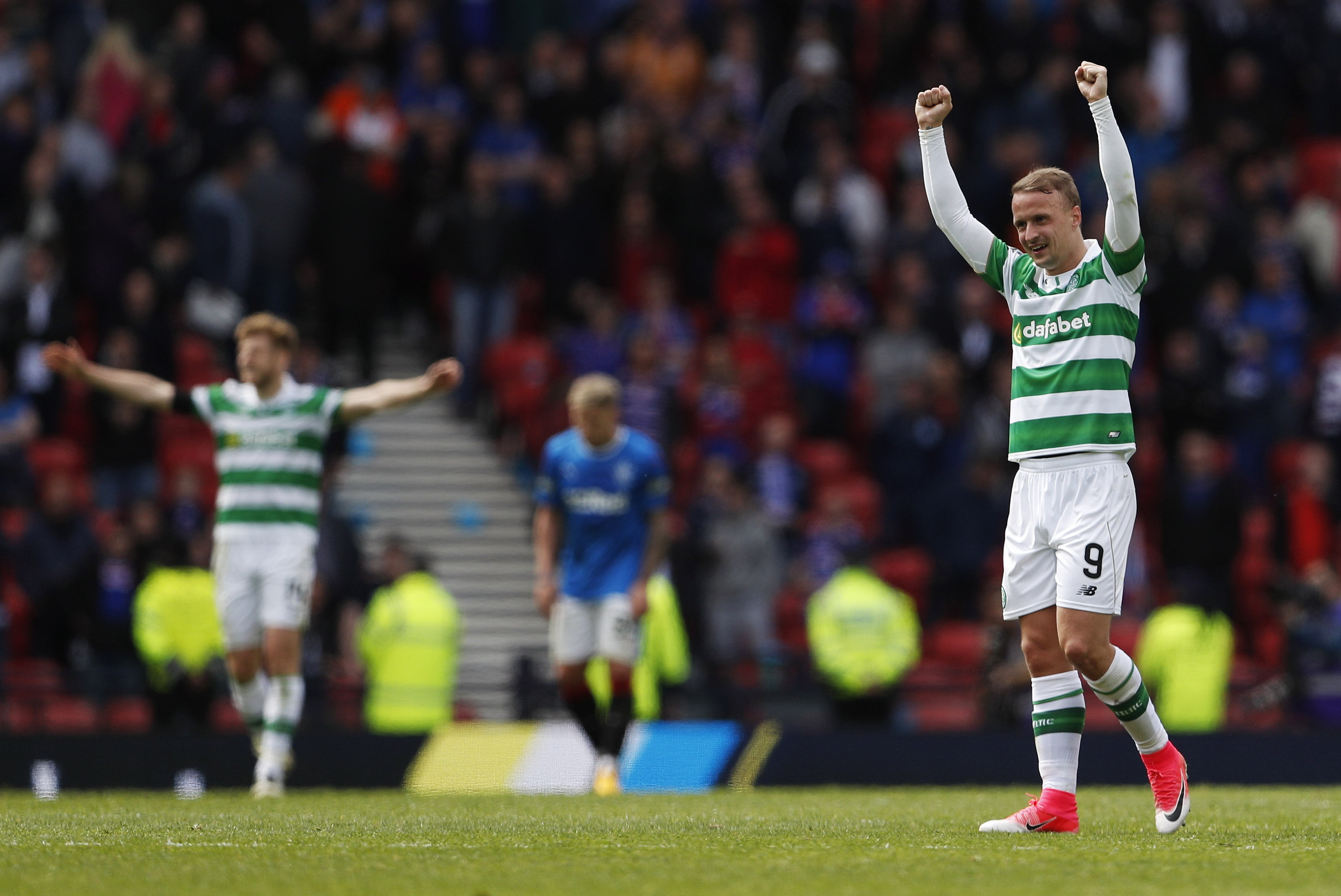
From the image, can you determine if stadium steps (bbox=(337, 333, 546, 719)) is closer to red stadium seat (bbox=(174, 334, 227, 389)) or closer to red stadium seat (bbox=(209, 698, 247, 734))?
red stadium seat (bbox=(174, 334, 227, 389))

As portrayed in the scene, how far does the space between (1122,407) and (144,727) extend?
8.52m

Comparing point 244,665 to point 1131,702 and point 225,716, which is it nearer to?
→ point 225,716

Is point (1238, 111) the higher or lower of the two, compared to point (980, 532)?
higher

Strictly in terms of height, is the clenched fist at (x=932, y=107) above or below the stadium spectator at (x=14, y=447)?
above

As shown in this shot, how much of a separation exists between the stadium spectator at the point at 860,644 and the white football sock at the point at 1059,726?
20.3ft

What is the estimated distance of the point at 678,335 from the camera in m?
18.6

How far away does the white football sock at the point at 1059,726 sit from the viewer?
7.52m

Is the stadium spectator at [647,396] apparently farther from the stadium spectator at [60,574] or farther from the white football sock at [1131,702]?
the white football sock at [1131,702]

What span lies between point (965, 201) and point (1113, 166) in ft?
2.71

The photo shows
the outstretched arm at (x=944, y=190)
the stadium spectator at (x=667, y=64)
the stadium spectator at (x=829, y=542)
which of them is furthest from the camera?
the stadium spectator at (x=667, y=64)

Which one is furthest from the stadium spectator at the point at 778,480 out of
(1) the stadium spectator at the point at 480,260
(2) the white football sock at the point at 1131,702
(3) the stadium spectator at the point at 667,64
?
(2) the white football sock at the point at 1131,702

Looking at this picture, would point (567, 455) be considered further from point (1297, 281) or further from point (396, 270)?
point (1297, 281)

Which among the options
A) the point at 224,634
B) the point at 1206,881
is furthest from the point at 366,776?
the point at 1206,881

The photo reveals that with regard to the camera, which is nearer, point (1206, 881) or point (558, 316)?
point (1206, 881)
